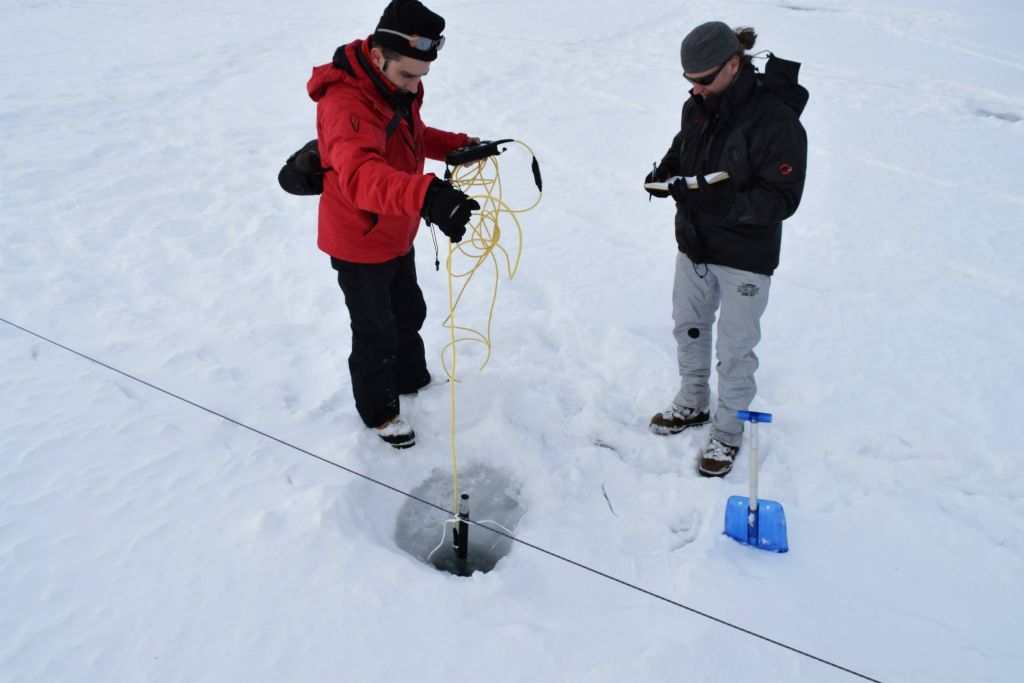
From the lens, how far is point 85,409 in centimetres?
321

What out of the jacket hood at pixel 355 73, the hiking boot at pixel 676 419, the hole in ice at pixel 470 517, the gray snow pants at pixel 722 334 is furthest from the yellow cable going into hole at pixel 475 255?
the hiking boot at pixel 676 419

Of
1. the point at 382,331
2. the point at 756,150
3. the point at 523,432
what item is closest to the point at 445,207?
the point at 382,331

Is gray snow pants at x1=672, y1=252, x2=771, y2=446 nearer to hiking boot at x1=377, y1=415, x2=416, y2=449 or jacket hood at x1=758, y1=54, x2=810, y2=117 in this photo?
jacket hood at x1=758, y1=54, x2=810, y2=117

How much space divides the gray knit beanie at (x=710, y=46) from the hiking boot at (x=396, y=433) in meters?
2.03

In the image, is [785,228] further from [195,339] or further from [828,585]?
[195,339]

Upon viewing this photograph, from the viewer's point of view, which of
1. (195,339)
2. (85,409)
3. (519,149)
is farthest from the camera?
(519,149)

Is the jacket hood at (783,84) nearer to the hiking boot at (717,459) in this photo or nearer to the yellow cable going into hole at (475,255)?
the yellow cable going into hole at (475,255)

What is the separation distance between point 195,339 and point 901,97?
838cm

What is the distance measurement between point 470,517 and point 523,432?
56cm

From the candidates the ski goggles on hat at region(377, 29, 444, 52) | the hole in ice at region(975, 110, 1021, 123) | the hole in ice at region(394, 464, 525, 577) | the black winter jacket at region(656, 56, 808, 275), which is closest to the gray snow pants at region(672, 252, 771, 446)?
the black winter jacket at region(656, 56, 808, 275)

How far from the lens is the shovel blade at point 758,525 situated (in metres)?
2.63

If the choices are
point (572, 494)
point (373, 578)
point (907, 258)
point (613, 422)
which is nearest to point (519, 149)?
point (907, 258)

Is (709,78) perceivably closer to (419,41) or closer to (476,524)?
(419,41)

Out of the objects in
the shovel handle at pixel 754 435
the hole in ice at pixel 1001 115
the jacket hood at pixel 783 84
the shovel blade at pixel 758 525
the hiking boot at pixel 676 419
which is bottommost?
the shovel blade at pixel 758 525
